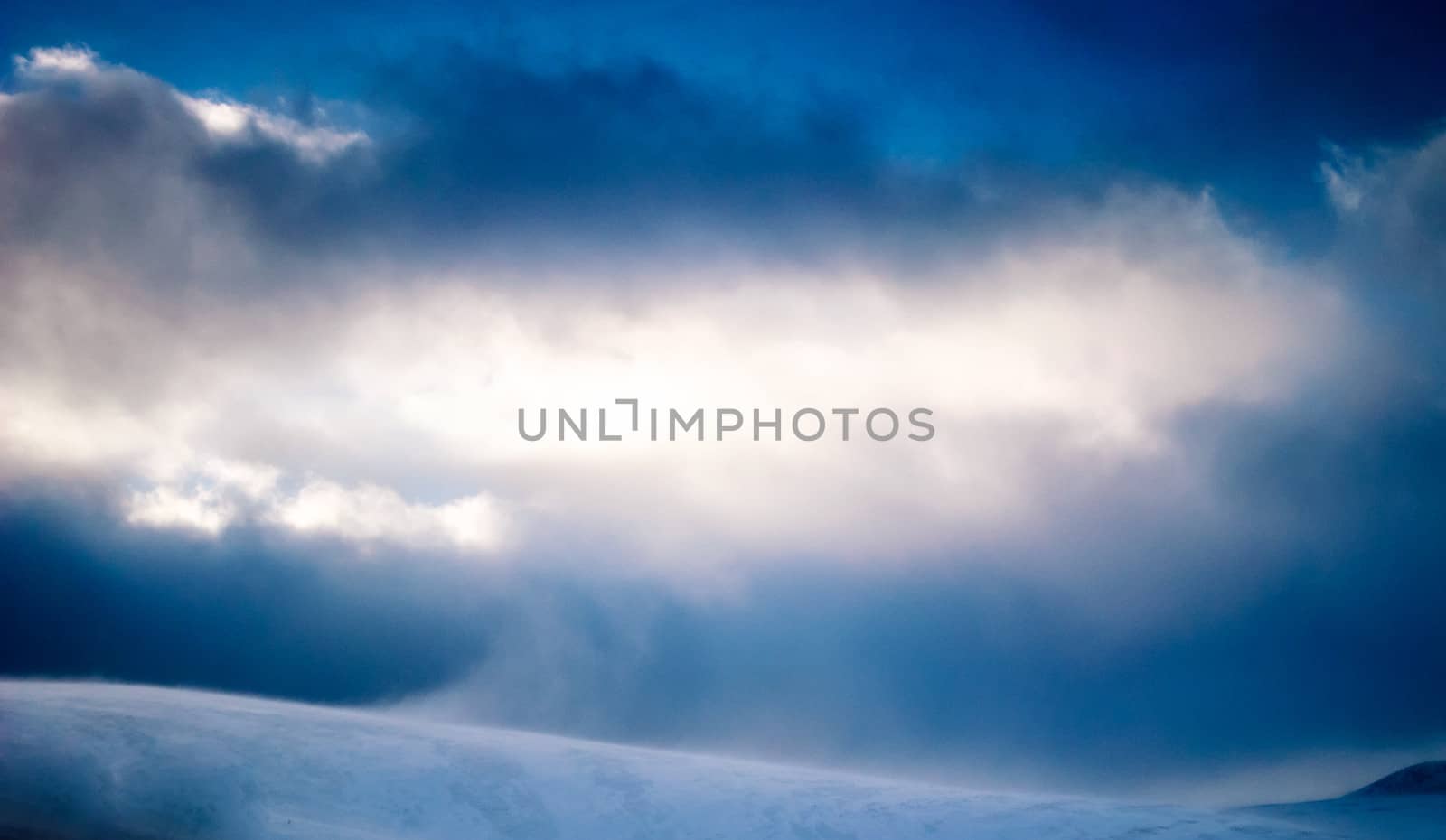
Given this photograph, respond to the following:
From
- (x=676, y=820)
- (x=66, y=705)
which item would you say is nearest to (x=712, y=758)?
(x=676, y=820)

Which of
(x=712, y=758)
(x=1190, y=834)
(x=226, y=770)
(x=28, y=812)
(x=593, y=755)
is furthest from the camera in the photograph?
(x=712, y=758)

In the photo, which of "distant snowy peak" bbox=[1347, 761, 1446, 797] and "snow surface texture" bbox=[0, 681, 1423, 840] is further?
"distant snowy peak" bbox=[1347, 761, 1446, 797]

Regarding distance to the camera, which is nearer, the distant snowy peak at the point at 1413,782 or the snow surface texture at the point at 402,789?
the snow surface texture at the point at 402,789

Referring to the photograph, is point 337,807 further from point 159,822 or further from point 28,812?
point 28,812
